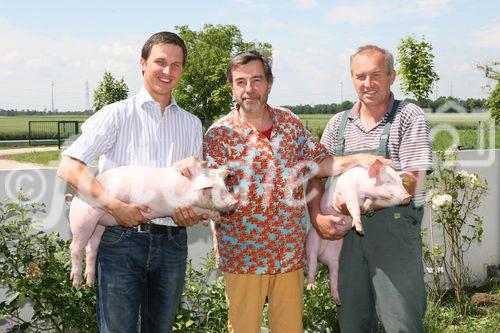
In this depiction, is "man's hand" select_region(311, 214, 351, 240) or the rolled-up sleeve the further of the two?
"man's hand" select_region(311, 214, 351, 240)

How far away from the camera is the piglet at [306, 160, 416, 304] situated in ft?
12.9

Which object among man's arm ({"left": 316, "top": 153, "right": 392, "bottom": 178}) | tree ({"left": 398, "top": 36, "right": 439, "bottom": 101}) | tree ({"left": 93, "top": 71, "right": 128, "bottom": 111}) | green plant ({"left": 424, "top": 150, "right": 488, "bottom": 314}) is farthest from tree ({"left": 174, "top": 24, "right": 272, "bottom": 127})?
man's arm ({"left": 316, "top": 153, "right": 392, "bottom": 178})

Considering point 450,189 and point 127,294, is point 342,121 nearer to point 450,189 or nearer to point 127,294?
point 127,294

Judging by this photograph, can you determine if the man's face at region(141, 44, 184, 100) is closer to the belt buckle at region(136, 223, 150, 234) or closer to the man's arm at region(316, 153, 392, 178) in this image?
the belt buckle at region(136, 223, 150, 234)

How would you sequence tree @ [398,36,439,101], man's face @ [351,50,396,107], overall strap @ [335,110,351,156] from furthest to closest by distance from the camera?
tree @ [398,36,439,101]
overall strap @ [335,110,351,156]
man's face @ [351,50,396,107]

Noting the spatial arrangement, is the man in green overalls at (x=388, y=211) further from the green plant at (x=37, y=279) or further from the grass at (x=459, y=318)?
the grass at (x=459, y=318)

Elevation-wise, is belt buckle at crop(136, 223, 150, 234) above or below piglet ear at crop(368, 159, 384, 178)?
below

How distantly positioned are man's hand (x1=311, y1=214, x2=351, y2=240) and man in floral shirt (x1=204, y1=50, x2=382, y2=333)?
7.1 inches

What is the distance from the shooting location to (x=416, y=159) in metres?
3.88

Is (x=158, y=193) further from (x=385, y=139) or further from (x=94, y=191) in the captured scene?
(x=385, y=139)

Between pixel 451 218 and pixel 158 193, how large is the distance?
4885 millimetres

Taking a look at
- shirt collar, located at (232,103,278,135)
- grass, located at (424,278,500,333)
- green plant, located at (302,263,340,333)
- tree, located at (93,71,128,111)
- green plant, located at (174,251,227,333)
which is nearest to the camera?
shirt collar, located at (232,103,278,135)

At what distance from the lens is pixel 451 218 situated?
24.1ft

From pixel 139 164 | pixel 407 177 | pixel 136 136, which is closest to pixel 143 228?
pixel 139 164
